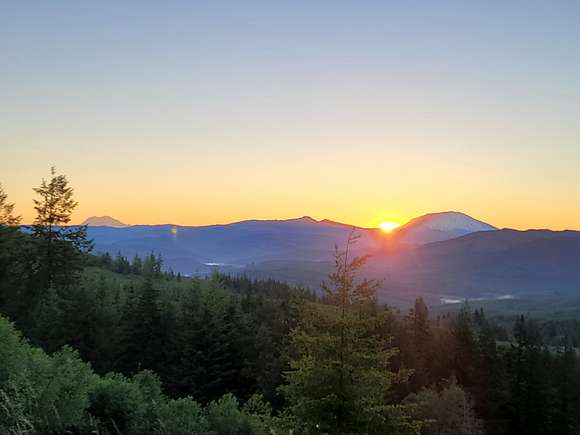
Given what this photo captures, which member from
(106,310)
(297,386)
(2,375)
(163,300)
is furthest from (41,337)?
(297,386)

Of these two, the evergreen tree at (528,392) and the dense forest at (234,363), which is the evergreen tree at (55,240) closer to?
the dense forest at (234,363)

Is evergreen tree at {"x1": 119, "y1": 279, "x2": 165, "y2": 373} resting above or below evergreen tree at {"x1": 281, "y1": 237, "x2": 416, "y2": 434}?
below

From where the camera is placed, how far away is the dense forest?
54.3 ft

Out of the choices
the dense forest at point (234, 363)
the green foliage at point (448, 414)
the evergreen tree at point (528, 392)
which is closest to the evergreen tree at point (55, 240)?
the dense forest at point (234, 363)

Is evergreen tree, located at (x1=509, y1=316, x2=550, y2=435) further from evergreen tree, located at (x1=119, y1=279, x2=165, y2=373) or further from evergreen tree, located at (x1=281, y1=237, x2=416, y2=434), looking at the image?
evergreen tree, located at (x1=281, y1=237, x2=416, y2=434)

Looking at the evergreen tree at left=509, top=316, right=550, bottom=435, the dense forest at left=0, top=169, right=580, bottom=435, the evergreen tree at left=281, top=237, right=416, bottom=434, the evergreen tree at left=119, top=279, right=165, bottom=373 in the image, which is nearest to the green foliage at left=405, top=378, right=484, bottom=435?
the dense forest at left=0, top=169, right=580, bottom=435

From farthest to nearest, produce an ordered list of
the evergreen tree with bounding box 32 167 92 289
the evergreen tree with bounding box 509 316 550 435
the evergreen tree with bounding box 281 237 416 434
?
the evergreen tree with bounding box 509 316 550 435 < the evergreen tree with bounding box 32 167 92 289 < the evergreen tree with bounding box 281 237 416 434

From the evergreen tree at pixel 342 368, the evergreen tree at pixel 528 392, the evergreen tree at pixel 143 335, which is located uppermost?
the evergreen tree at pixel 342 368

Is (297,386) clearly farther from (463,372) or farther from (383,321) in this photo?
(463,372)

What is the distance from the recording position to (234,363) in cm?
5781

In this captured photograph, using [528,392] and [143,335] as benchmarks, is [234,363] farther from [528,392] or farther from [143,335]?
[528,392]

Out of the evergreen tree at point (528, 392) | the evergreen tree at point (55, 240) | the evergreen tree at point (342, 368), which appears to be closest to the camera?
the evergreen tree at point (342, 368)

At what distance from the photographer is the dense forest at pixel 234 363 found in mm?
16562

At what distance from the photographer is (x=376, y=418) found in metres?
16.4
